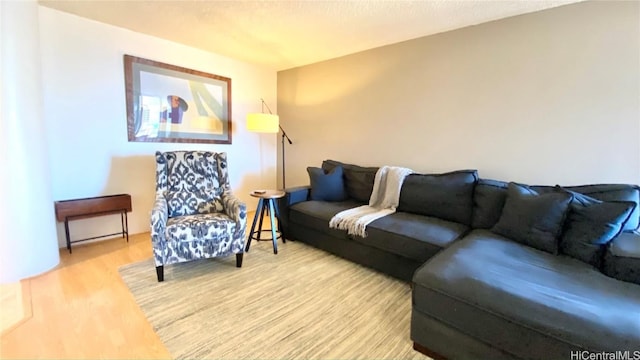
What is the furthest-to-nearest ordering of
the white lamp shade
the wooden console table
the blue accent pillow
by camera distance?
the white lamp shade → the blue accent pillow → the wooden console table

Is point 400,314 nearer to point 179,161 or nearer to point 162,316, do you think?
point 162,316

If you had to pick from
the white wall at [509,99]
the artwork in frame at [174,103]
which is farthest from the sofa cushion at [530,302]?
the artwork in frame at [174,103]

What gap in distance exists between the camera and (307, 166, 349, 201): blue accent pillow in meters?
3.32

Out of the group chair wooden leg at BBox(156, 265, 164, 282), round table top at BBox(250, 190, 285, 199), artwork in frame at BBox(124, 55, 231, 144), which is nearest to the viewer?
chair wooden leg at BBox(156, 265, 164, 282)

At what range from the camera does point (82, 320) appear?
1.79 meters

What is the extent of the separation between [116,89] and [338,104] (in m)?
2.58

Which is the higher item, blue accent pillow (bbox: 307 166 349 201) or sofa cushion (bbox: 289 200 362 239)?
blue accent pillow (bbox: 307 166 349 201)

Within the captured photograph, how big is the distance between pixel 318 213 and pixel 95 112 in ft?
8.38

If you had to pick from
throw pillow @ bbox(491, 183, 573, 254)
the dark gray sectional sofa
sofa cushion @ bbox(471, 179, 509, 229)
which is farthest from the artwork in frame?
throw pillow @ bbox(491, 183, 573, 254)

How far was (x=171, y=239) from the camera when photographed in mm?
2297

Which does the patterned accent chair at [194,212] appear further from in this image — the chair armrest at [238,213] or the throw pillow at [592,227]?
the throw pillow at [592,227]

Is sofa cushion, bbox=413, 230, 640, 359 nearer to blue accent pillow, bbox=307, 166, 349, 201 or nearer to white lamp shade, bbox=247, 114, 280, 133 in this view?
blue accent pillow, bbox=307, 166, 349, 201

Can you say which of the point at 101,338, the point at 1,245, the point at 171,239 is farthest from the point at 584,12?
the point at 1,245

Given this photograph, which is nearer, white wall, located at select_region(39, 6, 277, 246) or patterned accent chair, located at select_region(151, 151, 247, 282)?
patterned accent chair, located at select_region(151, 151, 247, 282)
